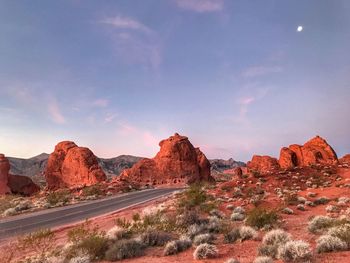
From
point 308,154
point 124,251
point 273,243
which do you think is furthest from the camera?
point 308,154

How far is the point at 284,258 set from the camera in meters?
8.33

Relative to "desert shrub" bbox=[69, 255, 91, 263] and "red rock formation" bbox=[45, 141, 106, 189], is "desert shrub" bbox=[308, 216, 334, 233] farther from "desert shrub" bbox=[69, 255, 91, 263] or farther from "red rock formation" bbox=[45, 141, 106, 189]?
"red rock formation" bbox=[45, 141, 106, 189]

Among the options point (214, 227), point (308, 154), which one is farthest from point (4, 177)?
point (308, 154)

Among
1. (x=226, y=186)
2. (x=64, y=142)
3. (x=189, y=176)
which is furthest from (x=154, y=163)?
(x=226, y=186)

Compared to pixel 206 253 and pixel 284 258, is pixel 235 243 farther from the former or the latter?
pixel 284 258

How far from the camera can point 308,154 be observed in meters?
68.8

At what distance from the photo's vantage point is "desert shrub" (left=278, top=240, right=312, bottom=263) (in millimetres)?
8156

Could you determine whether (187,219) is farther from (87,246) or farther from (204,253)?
(87,246)

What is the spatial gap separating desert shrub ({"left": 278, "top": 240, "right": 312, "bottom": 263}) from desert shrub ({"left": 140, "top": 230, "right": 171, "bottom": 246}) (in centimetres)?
453

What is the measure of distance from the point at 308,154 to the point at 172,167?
33.2 meters

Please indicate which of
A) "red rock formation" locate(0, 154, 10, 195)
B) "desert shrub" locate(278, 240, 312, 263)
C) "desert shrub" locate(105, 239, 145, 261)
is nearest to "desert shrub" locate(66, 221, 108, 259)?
"desert shrub" locate(105, 239, 145, 261)

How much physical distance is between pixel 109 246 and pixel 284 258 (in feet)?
18.1

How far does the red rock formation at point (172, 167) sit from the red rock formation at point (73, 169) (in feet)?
50.3

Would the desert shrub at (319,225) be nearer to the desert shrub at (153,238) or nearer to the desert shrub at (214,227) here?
the desert shrub at (214,227)
